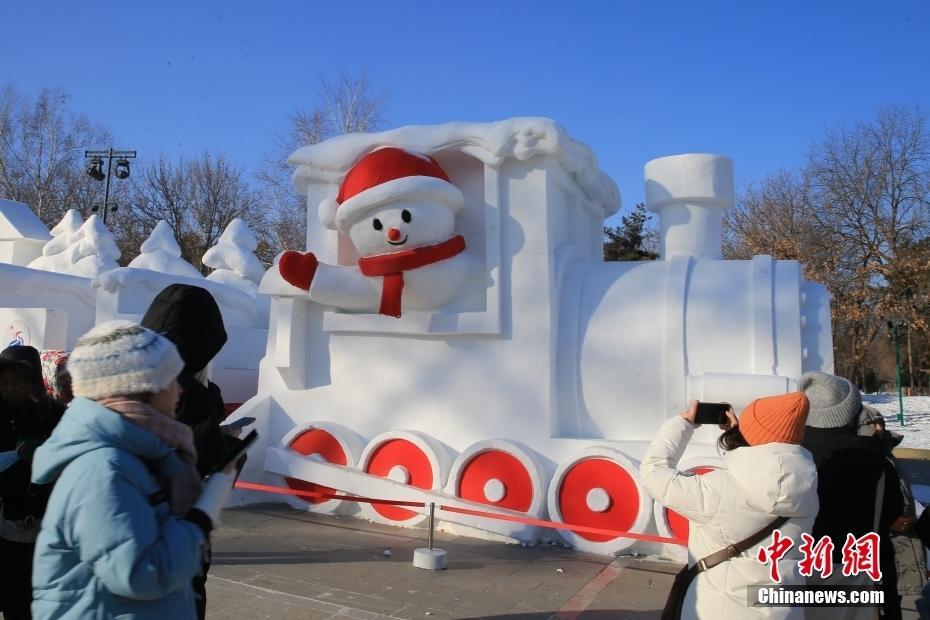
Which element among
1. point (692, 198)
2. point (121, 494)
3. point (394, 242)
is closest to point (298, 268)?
point (394, 242)

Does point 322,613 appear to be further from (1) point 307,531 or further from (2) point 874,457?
(2) point 874,457

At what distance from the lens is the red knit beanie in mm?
2158

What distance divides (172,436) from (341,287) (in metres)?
4.10

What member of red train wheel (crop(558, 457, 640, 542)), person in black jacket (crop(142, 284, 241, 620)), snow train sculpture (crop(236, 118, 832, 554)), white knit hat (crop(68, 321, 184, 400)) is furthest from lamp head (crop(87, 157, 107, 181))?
white knit hat (crop(68, 321, 184, 400))

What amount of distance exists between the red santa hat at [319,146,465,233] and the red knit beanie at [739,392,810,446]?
3.70 meters

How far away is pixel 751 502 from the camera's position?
2.14m

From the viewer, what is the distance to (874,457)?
2533mm

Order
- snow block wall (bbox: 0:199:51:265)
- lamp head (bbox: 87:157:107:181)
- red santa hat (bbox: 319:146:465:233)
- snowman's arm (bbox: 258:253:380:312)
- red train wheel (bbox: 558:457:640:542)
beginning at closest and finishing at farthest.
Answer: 1. red train wheel (bbox: 558:457:640:542)
2. red santa hat (bbox: 319:146:465:233)
3. snowman's arm (bbox: 258:253:380:312)
4. snow block wall (bbox: 0:199:51:265)
5. lamp head (bbox: 87:157:107:181)

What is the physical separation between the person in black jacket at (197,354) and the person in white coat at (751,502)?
4.79ft

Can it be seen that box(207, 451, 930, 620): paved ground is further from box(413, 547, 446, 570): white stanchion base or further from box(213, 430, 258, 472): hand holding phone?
box(213, 430, 258, 472): hand holding phone

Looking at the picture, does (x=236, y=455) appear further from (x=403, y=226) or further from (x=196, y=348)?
(x=403, y=226)

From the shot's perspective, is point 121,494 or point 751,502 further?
point 751,502

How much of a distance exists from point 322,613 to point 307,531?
1.77m

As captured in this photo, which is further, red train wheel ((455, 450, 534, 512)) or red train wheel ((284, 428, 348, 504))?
red train wheel ((284, 428, 348, 504))
